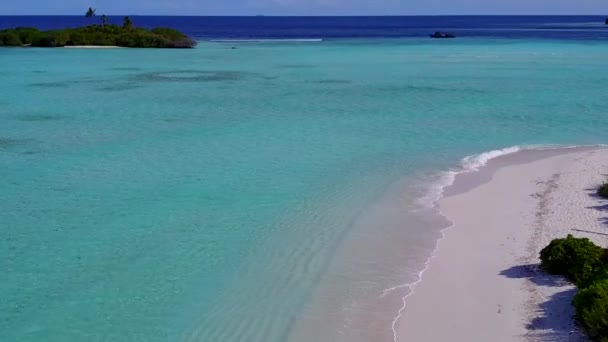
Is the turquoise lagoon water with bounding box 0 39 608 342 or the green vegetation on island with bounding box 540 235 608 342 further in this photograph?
the turquoise lagoon water with bounding box 0 39 608 342

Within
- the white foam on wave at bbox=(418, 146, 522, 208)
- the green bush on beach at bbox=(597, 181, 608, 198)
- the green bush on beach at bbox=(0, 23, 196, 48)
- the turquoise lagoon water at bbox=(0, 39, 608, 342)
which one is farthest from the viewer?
the green bush on beach at bbox=(0, 23, 196, 48)

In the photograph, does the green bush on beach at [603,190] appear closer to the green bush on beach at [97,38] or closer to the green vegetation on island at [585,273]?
the green vegetation on island at [585,273]

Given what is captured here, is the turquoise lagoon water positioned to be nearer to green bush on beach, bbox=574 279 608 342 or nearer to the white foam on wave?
the white foam on wave

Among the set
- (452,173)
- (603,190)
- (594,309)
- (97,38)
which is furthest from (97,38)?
(594,309)

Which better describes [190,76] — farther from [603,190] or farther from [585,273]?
[585,273]

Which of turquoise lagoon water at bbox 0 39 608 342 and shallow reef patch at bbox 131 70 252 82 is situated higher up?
shallow reef patch at bbox 131 70 252 82

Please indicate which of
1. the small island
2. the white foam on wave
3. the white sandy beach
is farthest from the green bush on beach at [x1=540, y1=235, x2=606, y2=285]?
the small island
